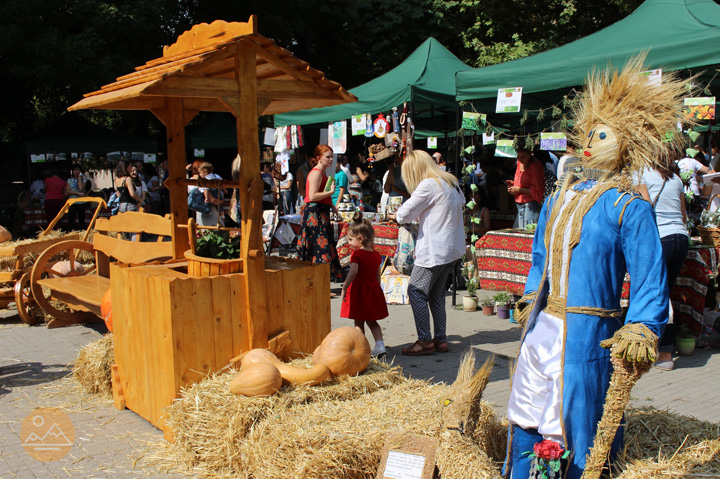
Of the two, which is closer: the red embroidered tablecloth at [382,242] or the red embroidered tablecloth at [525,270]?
the red embroidered tablecloth at [525,270]

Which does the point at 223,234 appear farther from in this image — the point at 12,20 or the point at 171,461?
the point at 12,20

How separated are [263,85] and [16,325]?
538 centimetres

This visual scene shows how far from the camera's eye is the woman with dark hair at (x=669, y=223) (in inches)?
219

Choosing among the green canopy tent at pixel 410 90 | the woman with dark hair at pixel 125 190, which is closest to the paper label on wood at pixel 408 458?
the green canopy tent at pixel 410 90

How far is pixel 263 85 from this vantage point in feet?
13.8

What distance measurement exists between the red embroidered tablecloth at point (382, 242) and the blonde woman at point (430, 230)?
11.0 ft

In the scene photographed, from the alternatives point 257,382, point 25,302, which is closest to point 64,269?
point 25,302

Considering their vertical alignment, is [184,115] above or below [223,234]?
above

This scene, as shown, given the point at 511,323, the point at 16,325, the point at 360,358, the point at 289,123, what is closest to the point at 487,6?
the point at 289,123

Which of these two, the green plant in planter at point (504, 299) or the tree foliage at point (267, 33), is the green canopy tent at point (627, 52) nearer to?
the green plant in planter at point (504, 299)

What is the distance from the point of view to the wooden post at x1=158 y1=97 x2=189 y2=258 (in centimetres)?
480

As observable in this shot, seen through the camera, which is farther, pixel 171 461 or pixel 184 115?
pixel 184 115

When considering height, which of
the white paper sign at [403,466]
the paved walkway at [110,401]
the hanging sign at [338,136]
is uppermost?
the hanging sign at [338,136]

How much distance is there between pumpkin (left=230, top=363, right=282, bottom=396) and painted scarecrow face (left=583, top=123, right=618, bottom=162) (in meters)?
2.03
